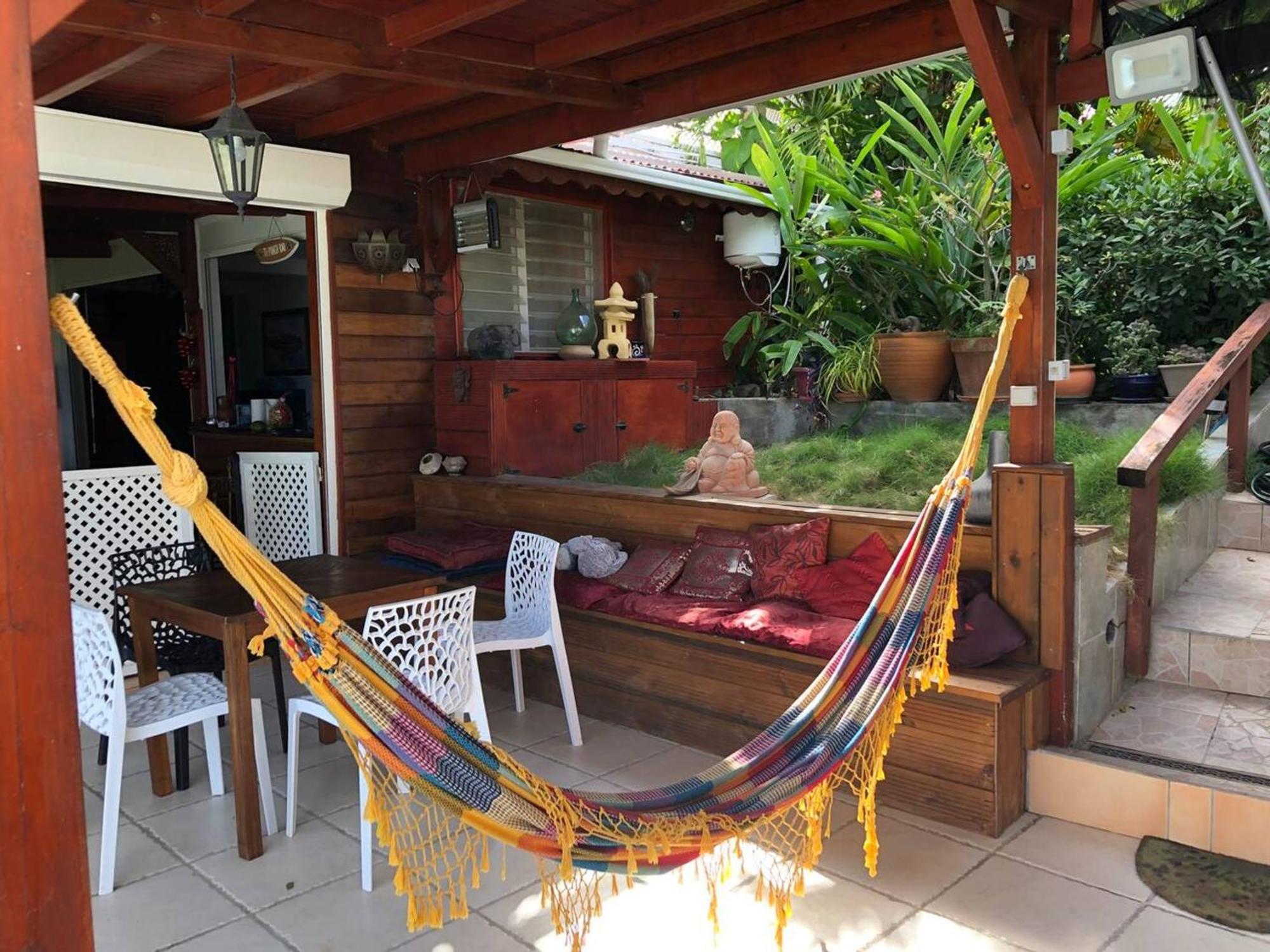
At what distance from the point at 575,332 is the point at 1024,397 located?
9.68 ft

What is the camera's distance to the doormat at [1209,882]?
2.36m

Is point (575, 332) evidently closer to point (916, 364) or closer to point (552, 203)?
point (552, 203)

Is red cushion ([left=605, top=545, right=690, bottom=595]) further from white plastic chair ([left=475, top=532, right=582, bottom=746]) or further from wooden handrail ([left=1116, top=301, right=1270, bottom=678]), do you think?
wooden handrail ([left=1116, top=301, right=1270, bottom=678])

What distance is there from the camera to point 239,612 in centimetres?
286

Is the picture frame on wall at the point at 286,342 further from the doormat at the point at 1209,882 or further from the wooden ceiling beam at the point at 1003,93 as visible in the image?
the doormat at the point at 1209,882

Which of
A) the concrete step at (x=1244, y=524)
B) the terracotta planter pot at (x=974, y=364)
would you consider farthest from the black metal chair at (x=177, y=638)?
the concrete step at (x=1244, y=524)

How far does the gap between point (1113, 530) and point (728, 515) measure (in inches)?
55.6

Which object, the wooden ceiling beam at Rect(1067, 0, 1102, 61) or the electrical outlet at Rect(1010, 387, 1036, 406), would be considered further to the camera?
the electrical outlet at Rect(1010, 387, 1036, 406)

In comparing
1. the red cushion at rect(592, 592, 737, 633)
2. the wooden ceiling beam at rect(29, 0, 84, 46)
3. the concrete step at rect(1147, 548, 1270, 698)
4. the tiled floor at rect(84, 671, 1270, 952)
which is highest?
the wooden ceiling beam at rect(29, 0, 84, 46)

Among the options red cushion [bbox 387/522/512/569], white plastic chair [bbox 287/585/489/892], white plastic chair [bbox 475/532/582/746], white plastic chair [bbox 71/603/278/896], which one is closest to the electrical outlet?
white plastic chair [bbox 475/532/582/746]

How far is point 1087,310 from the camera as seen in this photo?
5766 millimetres

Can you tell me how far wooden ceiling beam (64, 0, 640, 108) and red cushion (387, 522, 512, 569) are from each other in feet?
5.85

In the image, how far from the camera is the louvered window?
559cm

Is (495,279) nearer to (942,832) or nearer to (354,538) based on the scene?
(354,538)
